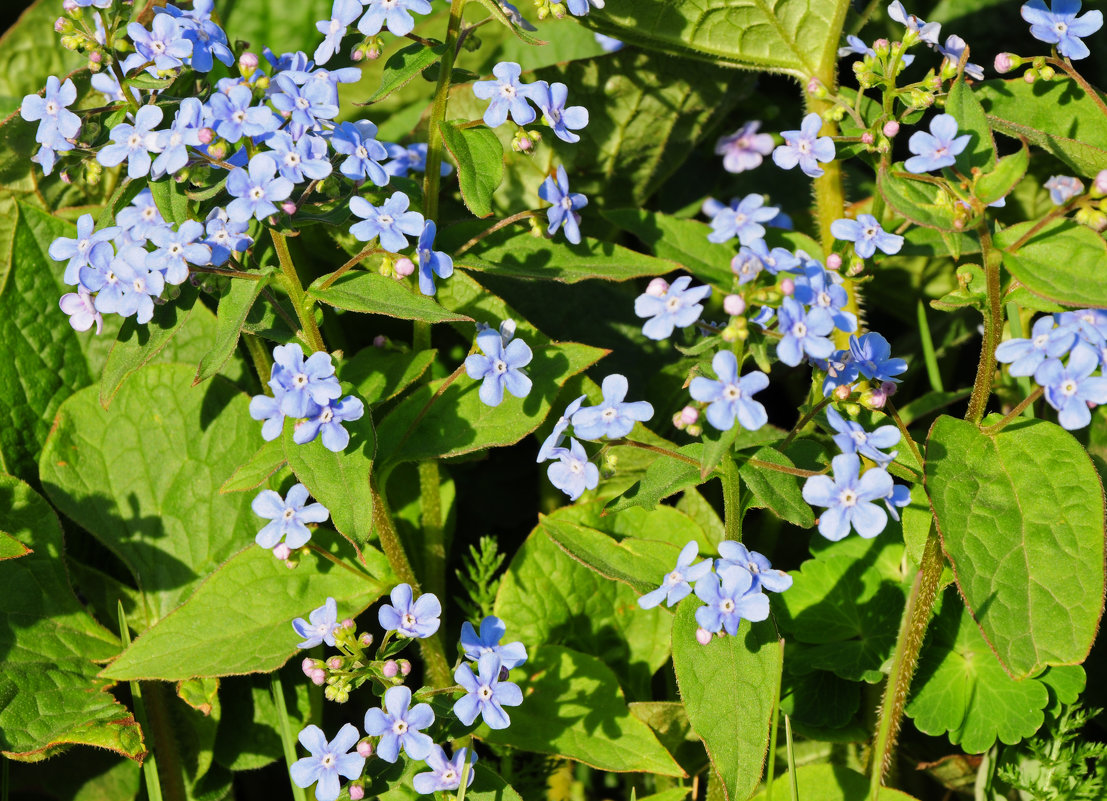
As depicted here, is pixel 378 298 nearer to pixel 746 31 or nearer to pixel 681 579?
pixel 681 579

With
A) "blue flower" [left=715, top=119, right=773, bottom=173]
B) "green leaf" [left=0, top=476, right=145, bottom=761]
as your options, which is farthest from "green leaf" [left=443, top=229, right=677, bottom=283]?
"green leaf" [left=0, top=476, right=145, bottom=761]

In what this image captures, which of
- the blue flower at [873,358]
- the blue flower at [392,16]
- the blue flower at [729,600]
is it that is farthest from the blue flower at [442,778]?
the blue flower at [392,16]

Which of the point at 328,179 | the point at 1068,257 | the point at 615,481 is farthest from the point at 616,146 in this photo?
the point at 1068,257

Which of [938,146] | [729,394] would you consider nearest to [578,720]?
[729,394]

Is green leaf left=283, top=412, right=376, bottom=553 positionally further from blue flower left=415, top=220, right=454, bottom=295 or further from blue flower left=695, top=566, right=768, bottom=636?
blue flower left=695, top=566, right=768, bottom=636

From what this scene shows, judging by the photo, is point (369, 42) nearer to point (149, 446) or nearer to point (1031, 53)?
point (149, 446)
